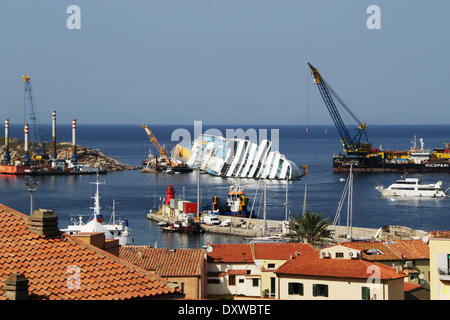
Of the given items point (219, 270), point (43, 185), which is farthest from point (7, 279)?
point (43, 185)

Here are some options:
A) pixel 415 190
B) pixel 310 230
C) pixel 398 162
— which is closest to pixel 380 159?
pixel 398 162

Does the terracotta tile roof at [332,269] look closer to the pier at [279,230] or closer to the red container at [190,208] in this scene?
the pier at [279,230]

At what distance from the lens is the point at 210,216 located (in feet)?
142

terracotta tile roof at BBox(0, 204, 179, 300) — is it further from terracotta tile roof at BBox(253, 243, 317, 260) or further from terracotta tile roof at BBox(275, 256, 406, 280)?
terracotta tile roof at BBox(253, 243, 317, 260)

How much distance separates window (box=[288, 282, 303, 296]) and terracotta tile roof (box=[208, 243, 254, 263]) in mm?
4473

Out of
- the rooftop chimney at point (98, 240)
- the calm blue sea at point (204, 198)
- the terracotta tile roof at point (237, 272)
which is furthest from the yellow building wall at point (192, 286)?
the calm blue sea at point (204, 198)

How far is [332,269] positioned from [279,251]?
516 centimetres

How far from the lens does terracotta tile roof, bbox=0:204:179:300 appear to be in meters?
5.71

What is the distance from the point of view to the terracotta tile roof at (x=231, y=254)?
17.8 m

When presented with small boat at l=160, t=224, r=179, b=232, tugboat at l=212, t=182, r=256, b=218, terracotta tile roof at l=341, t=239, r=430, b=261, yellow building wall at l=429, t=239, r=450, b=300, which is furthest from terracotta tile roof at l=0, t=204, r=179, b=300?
tugboat at l=212, t=182, r=256, b=218

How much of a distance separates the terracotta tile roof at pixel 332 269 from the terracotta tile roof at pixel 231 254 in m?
3.90

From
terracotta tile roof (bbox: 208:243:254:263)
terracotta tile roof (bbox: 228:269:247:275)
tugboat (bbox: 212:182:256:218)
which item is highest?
terracotta tile roof (bbox: 208:243:254:263)

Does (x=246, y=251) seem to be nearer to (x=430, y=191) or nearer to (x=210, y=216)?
(x=210, y=216)

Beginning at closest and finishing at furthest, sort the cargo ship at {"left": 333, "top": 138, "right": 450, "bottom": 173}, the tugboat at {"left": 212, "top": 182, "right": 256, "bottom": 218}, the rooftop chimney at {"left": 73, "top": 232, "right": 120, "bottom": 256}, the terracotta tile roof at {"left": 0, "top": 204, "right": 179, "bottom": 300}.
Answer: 1. the terracotta tile roof at {"left": 0, "top": 204, "right": 179, "bottom": 300}
2. the rooftop chimney at {"left": 73, "top": 232, "right": 120, "bottom": 256}
3. the tugboat at {"left": 212, "top": 182, "right": 256, "bottom": 218}
4. the cargo ship at {"left": 333, "top": 138, "right": 450, "bottom": 173}
